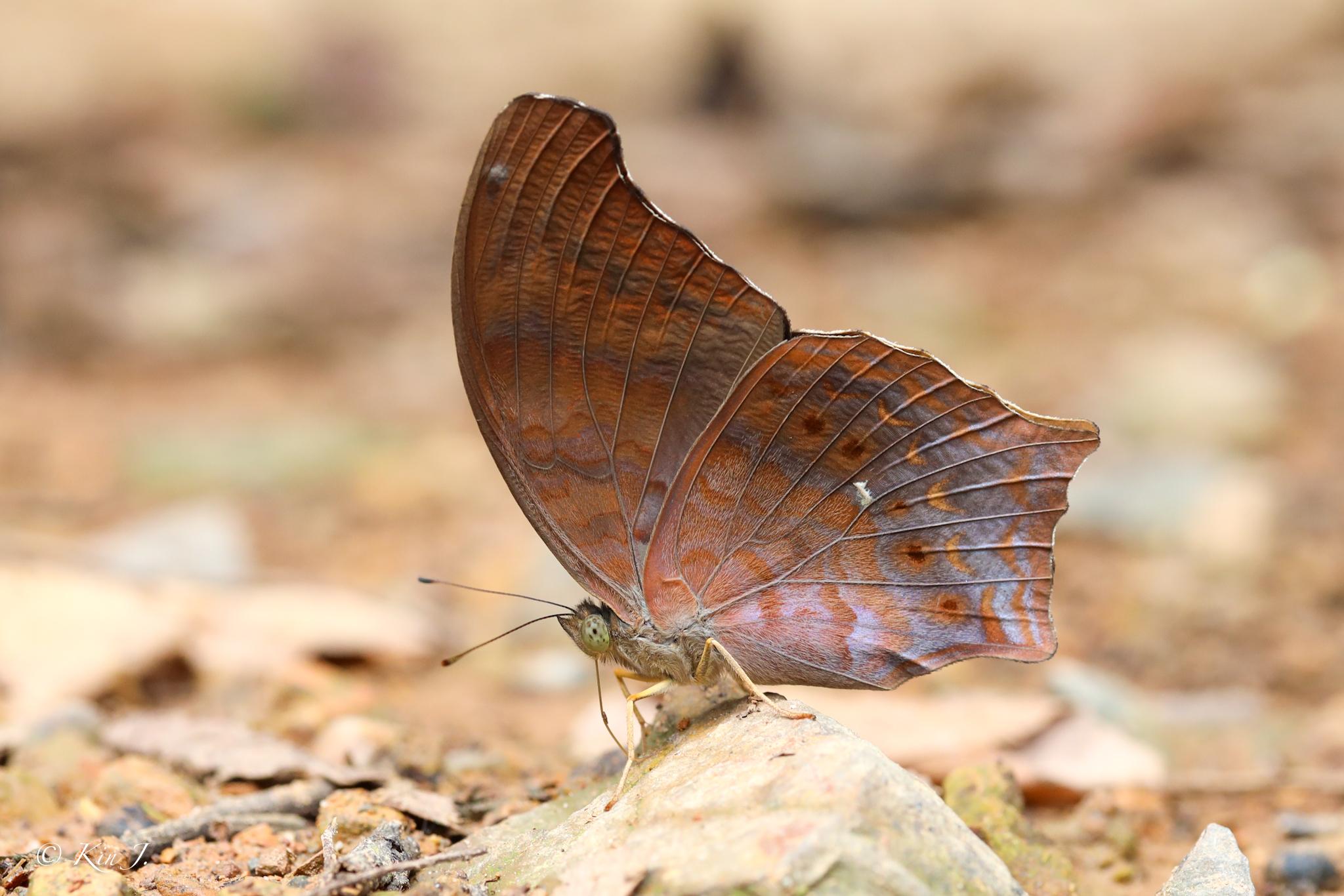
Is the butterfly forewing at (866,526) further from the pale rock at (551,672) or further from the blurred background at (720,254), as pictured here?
the pale rock at (551,672)

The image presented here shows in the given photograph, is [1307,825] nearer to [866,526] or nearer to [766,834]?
[866,526]

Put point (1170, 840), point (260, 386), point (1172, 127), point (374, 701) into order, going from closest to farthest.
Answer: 1. point (1170, 840)
2. point (374, 701)
3. point (260, 386)
4. point (1172, 127)

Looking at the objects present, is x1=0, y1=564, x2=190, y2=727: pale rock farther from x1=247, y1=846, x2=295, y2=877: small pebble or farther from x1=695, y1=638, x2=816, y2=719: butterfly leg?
x1=695, y1=638, x2=816, y2=719: butterfly leg

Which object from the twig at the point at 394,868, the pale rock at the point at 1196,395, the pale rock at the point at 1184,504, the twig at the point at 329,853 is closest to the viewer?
the twig at the point at 394,868

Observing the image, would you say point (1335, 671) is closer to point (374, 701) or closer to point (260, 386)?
point (374, 701)

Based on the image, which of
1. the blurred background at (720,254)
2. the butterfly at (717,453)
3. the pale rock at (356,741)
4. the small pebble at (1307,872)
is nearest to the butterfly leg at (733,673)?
the butterfly at (717,453)

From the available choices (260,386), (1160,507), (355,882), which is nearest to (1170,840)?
(355,882)

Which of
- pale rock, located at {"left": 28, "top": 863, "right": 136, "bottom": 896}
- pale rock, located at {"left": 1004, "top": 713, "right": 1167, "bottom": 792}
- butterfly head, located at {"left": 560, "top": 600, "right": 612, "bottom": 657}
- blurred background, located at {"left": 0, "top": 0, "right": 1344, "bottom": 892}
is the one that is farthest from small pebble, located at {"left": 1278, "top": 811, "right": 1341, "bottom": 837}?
pale rock, located at {"left": 28, "top": 863, "right": 136, "bottom": 896}
